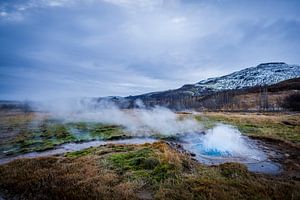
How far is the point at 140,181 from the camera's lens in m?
12.9

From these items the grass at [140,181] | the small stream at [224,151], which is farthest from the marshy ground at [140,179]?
the small stream at [224,151]

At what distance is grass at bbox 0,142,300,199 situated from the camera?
1115cm

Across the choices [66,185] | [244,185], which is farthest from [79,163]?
[244,185]

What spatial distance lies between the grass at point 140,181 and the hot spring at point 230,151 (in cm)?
327

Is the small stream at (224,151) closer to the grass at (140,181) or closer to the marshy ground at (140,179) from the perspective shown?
the marshy ground at (140,179)

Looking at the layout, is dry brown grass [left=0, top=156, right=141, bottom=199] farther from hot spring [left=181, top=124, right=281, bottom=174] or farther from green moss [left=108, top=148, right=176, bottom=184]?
hot spring [left=181, top=124, right=281, bottom=174]

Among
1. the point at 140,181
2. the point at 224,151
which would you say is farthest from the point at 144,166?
the point at 224,151

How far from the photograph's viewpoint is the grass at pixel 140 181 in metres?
11.1

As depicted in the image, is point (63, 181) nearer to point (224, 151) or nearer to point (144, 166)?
point (144, 166)

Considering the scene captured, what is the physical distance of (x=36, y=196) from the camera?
11.9m

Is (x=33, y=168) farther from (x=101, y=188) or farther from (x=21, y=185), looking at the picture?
(x=101, y=188)

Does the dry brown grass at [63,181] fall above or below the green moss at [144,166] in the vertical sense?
below

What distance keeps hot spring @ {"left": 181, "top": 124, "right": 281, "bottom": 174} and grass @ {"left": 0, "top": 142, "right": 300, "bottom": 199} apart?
327 cm

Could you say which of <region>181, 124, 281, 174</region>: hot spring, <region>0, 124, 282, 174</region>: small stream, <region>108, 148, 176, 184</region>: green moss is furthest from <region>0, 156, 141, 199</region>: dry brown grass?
<region>181, 124, 281, 174</region>: hot spring
